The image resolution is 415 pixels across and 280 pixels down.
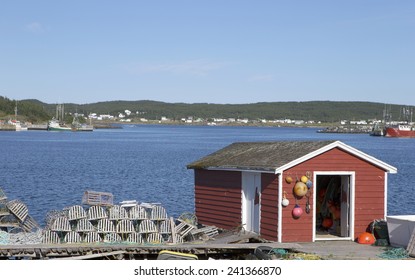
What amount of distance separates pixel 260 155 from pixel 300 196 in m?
2.45

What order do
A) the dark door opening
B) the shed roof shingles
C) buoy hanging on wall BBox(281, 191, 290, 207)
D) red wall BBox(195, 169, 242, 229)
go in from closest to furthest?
buoy hanging on wall BBox(281, 191, 290, 207), the shed roof shingles, the dark door opening, red wall BBox(195, 169, 242, 229)

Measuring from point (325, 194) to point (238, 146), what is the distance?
368cm

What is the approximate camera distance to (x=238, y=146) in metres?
24.0

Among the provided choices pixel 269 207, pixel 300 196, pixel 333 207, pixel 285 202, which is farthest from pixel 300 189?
pixel 333 207

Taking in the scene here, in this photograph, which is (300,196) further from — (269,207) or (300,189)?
(269,207)

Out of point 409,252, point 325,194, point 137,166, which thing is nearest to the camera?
point 409,252

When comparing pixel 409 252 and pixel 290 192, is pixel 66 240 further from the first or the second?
pixel 409 252

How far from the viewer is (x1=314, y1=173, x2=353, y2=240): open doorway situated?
66.0ft

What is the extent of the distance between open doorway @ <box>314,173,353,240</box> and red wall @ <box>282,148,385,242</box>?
0.87 ft

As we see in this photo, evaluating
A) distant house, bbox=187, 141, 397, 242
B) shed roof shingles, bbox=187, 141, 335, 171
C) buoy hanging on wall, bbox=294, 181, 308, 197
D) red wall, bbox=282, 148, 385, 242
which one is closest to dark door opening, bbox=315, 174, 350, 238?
distant house, bbox=187, 141, 397, 242

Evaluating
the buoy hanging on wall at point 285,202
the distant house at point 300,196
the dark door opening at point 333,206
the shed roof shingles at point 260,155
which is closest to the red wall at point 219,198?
the distant house at point 300,196

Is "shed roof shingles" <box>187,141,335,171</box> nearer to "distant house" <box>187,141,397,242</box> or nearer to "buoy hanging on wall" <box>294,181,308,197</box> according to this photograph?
"distant house" <box>187,141,397,242</box>

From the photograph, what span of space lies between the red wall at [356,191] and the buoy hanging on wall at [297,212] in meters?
0.09
